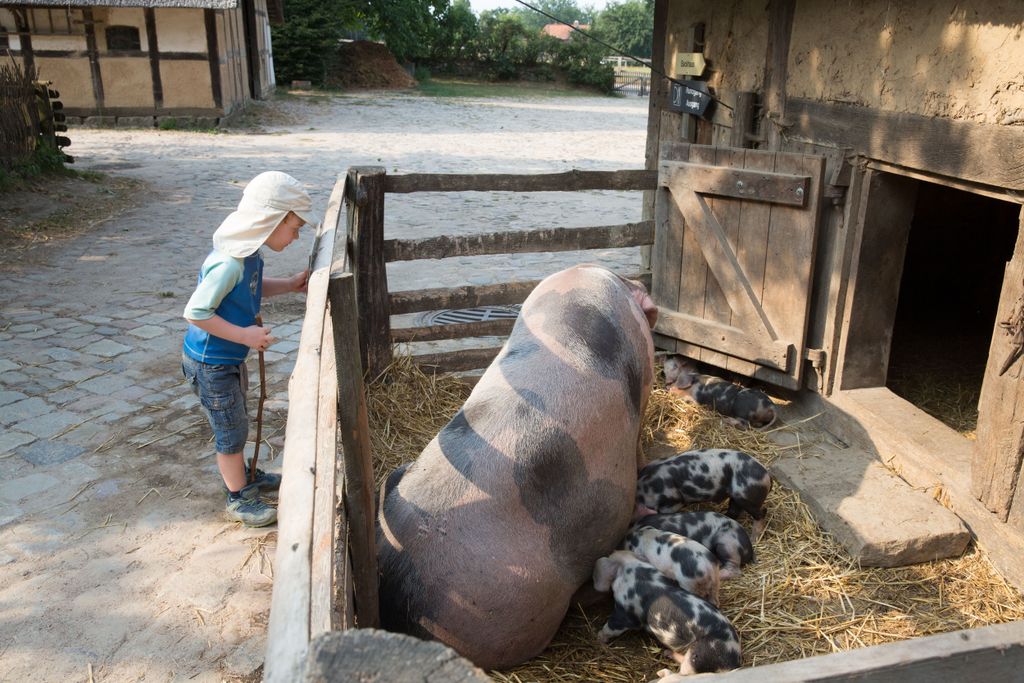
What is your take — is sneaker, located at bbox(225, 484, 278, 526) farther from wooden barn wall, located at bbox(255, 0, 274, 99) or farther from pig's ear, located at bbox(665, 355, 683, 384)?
wooden barn wall, located at bbox(255, 0, 274, 99)

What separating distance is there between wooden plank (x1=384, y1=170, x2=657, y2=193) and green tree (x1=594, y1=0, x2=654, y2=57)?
69896 millimetres

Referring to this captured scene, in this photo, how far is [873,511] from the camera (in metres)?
4.20

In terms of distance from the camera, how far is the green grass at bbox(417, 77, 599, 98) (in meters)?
33.8

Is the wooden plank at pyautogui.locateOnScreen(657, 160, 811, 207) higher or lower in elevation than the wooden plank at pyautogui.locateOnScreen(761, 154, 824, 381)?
higher

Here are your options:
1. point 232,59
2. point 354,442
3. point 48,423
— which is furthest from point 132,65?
point 354,442

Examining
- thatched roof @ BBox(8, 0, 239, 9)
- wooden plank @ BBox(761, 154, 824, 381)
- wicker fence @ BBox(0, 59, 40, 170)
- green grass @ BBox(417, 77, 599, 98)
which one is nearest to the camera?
wooden plank @ BBox(761, 154, 824, 381)

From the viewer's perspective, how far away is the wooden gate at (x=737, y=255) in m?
5.01

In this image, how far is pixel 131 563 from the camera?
3869 millimetres

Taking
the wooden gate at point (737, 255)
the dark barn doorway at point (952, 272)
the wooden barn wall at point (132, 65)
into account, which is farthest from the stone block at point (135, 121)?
the dark barn doorway at point (952, 272)

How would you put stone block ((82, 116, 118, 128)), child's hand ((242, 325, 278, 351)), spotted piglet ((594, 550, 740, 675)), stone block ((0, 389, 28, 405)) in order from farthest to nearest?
1. stone block ((82, 116, 118, 128))
2. stone block ((0, 389, 28, 405))
3. child's hand ((242, 325, 278, 351))
4. spotted piglet ((594, 550, 740, 675))

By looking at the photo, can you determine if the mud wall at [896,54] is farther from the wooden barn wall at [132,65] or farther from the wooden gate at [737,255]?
the wooden barn wall at [132,65]

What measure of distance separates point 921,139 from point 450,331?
3.07 metres

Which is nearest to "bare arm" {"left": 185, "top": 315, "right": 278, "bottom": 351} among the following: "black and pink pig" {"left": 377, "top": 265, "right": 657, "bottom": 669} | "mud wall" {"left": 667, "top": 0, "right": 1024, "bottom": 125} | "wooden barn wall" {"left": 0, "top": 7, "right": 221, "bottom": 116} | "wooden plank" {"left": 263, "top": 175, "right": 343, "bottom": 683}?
"wooden plank" {"left": 263, "top": 175, "right": 343, "bottom": 683}

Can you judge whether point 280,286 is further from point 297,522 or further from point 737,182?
point 737,182
